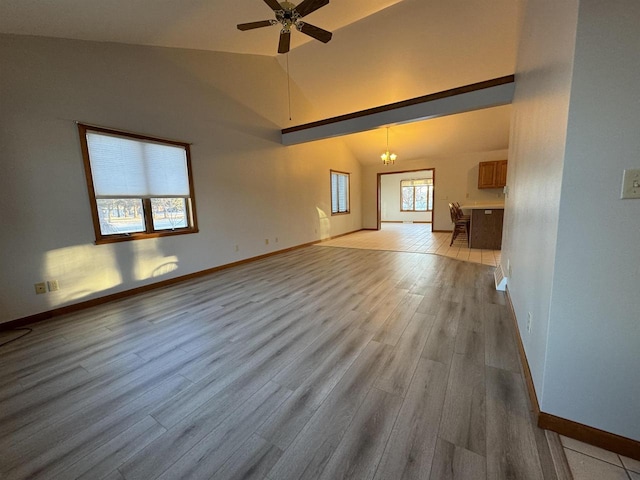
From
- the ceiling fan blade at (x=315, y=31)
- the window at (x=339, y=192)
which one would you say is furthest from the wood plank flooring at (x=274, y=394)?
the window at (x=339, y=192)

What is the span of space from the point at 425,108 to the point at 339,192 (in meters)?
Result: 4.60

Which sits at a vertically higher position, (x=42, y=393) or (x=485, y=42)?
(x=485, y=42)

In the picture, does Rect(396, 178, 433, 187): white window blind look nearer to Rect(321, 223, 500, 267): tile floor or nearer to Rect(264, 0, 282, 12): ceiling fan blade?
Rect(321, 223, 500, 267): tile floor

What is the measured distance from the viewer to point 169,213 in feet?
13.2

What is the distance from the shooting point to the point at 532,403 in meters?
1.44

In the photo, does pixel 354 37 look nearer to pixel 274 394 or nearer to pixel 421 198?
pixel 274 394

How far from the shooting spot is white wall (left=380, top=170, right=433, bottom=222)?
12.2 m

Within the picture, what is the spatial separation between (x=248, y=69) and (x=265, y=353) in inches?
198

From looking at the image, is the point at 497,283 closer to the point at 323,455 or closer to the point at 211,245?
the point at 323,455

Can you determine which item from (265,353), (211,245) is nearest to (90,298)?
(211,245)

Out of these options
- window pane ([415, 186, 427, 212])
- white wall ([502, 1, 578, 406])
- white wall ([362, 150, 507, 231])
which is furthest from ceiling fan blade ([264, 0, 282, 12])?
window pane ([415, 186, 427, 212])

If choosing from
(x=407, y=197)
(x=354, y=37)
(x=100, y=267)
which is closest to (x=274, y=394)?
(x=100, y=267)

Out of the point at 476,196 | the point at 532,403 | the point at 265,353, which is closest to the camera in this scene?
the point at 532,403

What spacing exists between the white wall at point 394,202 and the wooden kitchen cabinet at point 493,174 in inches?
177
